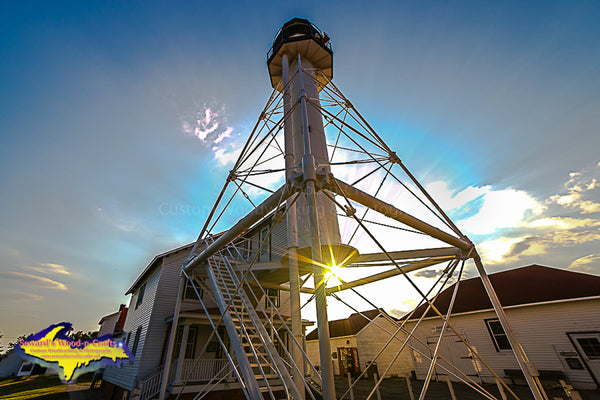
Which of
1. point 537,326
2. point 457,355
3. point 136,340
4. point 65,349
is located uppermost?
point 65,349

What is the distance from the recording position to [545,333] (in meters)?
13.8

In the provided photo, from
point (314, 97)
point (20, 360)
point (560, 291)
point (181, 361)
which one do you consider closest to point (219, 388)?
point (181, 361)

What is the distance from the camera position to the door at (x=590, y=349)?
12.1 metres

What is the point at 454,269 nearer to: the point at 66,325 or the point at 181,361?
the point at 181,361

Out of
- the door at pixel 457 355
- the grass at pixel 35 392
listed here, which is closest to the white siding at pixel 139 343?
the grass at pixel 35 392

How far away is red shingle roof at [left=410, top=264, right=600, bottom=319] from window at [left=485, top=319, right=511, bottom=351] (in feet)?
3.03

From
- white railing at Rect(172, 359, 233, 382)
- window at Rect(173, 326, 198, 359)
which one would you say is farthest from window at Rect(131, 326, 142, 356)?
white railing at Rect(172, 359, 233, 382)

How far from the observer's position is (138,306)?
58.3 ft

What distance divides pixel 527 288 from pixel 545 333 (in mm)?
2716

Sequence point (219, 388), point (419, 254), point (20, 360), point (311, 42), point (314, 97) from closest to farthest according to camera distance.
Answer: point (419, 254) < point (314, 97) < point (311, 42) < point (219, 388) < point (20, 360)

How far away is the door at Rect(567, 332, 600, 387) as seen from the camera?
12120mm

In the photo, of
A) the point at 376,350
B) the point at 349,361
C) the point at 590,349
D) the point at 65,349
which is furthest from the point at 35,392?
the point at 590,349

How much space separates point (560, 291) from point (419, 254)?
14852 mm

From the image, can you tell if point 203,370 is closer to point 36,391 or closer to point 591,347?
point 36,391
